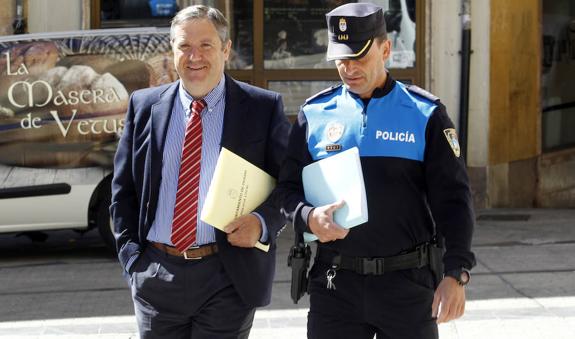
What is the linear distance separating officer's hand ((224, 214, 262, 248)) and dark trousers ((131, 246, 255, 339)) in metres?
0.12

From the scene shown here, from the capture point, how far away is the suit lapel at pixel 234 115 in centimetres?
409

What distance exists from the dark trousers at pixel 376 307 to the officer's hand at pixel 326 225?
0.21 metres

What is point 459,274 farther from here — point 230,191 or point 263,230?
point 230,191

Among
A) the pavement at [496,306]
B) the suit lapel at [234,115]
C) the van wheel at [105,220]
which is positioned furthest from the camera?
the van wheel at [105,220]

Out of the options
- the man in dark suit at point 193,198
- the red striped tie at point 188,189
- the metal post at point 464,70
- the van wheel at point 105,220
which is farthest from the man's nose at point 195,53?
the metal post at point 464,70

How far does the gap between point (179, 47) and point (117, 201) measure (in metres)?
0.66

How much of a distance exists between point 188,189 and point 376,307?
2.73ft

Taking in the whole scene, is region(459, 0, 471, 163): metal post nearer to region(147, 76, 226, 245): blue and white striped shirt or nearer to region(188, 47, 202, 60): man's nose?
region(147, 76, 226, 245): blue and white striped shirt

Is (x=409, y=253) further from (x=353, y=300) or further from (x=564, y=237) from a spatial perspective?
(x=564, y=237)

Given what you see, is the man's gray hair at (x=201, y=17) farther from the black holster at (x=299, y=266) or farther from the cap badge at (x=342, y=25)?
the black holster at (x=299, y=266)

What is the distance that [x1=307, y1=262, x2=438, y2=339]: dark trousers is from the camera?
3809 mm

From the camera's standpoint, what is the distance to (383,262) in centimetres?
383

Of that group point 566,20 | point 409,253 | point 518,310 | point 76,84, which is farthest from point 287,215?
point 566,20

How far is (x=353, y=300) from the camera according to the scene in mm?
3852
